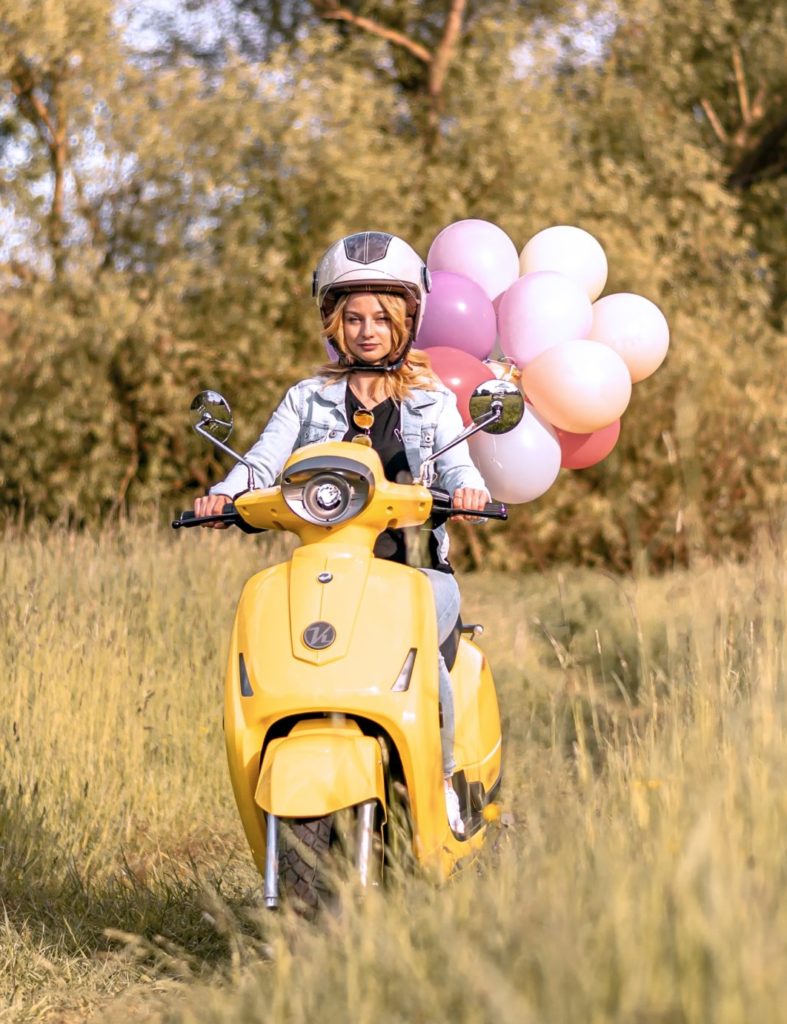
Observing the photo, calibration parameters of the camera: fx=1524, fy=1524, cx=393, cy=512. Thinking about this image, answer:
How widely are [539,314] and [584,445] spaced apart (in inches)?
24.8

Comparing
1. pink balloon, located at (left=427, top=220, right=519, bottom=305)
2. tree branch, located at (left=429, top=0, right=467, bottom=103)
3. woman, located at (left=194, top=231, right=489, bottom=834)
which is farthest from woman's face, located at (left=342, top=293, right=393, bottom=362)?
tree branch, located at (left=429, top=0, right=467, bottom=103)

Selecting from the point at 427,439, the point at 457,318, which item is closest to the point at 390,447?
the point at 427,439

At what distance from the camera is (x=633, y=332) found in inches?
252

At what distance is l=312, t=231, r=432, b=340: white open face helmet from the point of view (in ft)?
14.3

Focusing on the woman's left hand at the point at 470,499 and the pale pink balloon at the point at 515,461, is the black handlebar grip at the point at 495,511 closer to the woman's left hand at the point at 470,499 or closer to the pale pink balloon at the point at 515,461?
the woman's left hand at the point at 470,499

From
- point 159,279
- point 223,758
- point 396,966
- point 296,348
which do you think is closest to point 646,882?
point 396,966

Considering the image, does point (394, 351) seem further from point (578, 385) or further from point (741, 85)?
point (741, 85)

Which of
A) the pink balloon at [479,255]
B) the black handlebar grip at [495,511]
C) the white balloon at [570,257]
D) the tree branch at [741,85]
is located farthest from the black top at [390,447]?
the tree branch at [741,85]

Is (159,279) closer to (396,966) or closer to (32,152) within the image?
(32,152)

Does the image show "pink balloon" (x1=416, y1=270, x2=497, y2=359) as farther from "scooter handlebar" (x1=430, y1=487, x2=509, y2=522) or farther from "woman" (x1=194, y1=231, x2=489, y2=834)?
"scooter handlebar" (x1=430, y1=487, x2=509, y2=522)

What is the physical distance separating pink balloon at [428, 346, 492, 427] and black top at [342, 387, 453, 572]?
1336mm

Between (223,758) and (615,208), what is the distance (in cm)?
932

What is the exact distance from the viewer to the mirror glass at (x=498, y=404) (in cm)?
382

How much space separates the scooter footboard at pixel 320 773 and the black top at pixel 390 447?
2.48 ft
